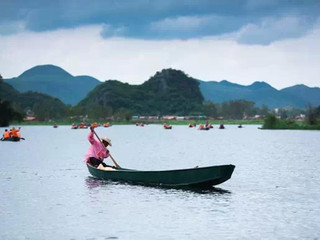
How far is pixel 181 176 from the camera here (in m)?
36.8

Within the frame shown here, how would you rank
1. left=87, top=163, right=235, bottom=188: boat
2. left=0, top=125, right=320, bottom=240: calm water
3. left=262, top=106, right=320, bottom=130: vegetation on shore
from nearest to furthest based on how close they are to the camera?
left=0, top=125, right=320, bottom=240: calm water < left=87, top=163, right=235, bottom=188: boat < left=262, top=106, right=320, bottom=130: vegetation on shore

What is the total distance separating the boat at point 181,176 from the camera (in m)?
35.7

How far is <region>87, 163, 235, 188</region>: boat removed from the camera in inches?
1405

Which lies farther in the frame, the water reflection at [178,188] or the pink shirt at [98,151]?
the pink shirt at [98,151]

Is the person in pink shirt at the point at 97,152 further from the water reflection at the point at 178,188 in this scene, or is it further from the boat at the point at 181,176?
the boat at the point at 181,176

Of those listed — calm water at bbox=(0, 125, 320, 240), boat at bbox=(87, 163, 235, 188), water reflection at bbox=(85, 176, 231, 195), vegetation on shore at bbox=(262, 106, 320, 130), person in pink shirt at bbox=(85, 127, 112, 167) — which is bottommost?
calm water at bbox=(0, 125, 320, 240)

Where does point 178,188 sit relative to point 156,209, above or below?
above

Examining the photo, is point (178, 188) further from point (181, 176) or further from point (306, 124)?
point (306, 124)

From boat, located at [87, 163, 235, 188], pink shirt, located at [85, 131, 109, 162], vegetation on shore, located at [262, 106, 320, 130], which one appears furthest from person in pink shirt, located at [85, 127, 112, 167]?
vegetation on shore, located at [262, 106, 320, 130]

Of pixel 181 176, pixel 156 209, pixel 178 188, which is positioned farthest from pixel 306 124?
pixel 156 209

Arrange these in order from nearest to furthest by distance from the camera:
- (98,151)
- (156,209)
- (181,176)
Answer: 1. (156,209)
2. (181,176)
3. (98,151)

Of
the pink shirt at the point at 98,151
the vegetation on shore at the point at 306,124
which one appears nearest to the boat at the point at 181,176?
the pink shirt at the point at 98,151

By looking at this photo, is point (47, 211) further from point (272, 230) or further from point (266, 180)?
point (266, 180)

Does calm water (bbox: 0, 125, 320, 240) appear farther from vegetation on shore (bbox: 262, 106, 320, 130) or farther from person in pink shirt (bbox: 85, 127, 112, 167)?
vegetation on shore (bbox: 262, 106, 320, 130)
